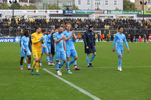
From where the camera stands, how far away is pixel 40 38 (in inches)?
417

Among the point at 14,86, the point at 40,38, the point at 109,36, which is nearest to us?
the point at 14,86

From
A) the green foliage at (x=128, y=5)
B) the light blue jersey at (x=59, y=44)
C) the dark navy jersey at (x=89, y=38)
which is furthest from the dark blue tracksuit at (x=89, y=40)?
the green foliage at (x=128, y=5)

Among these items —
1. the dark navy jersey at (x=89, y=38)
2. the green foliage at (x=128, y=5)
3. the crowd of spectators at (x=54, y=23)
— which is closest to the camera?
the dark navy jersey at (x=89, y=38)

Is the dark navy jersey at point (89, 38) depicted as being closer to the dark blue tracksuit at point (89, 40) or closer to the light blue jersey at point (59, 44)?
the dark blue tracksuit at point (89, 40)

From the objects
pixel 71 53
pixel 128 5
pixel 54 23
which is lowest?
pixel 71 53

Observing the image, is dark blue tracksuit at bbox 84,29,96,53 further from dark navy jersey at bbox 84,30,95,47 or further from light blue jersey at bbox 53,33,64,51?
light blue jersey at bbox 53,33,64,51

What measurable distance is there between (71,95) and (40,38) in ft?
13.2

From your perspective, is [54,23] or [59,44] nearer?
[59,44]

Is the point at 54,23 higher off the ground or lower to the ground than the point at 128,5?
lower

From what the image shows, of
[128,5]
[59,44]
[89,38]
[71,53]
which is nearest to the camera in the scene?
[59,44]

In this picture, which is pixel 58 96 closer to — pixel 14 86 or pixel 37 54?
pixel 14 86

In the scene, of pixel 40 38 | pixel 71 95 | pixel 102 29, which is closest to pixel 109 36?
pixel 102 29

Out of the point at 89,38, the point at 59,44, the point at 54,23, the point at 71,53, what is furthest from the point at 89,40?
the point at 54,23

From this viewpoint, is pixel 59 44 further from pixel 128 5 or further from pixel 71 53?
pixel 128 5
